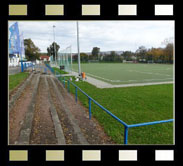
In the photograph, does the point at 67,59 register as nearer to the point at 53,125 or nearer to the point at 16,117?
the point at 16,117

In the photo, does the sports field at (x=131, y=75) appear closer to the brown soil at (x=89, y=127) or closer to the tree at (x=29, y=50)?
the brown soil at (x=89, y=127)

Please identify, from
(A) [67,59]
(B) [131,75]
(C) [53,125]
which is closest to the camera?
(C) [53,125]


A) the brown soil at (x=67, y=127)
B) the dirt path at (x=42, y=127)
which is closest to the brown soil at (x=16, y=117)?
the dirt path at (x=42, y=127)

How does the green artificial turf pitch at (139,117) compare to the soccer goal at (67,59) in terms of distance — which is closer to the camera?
the green artificial turf pitch at (139,117)

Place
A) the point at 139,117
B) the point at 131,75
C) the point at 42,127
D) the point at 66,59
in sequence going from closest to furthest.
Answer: the point at 42,127 < the point at 139,117 < the point at 131,75 < the point at 66,59

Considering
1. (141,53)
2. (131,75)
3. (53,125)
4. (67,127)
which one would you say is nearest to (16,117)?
(53,125)

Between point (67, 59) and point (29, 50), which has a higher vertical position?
point (29, 50)

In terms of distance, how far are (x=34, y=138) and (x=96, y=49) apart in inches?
3103

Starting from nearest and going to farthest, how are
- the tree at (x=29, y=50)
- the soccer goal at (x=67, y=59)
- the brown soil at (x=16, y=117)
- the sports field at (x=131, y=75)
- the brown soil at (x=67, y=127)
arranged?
the brown soil at (x=67, y=127) → the brown soil at (x=16, y=117) → the sports field at (x=131, y=75) → the soccer goal at (x=67, y=59) → the tree at (x=29, y=50)

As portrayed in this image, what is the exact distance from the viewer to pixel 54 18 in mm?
2105
